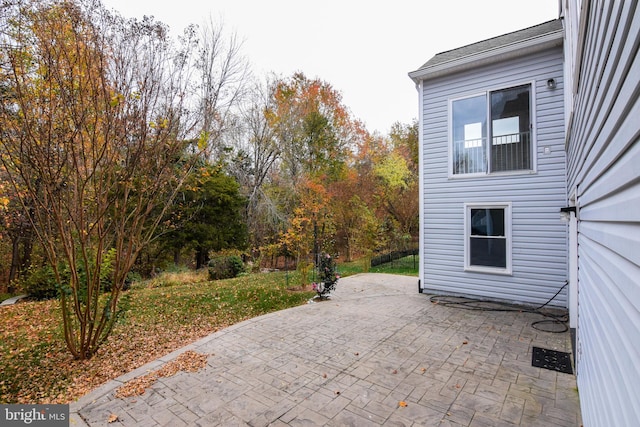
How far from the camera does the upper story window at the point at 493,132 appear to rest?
6.18 meters

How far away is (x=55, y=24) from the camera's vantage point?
340 cm

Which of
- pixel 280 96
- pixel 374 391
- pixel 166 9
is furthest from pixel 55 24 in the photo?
pixel 280 96

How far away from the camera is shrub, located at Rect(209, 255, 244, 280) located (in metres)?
11.1

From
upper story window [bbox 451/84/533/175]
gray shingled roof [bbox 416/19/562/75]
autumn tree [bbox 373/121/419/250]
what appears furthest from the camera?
autumn tree [bbox 373/121/419/250]

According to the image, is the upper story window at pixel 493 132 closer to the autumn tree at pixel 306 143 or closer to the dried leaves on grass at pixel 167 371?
the dried leaves on grass at pixel 167 371

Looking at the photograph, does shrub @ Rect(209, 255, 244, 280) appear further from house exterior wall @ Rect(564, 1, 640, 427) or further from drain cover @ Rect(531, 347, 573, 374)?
house exterior wall @ Rect(564, 1, 640, 427)

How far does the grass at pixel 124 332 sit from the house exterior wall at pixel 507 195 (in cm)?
351

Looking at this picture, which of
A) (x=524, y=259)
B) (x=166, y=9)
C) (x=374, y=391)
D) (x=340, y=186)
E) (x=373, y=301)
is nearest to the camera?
(x=374, y=391)

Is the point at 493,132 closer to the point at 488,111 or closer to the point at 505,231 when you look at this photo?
the point at 488,111

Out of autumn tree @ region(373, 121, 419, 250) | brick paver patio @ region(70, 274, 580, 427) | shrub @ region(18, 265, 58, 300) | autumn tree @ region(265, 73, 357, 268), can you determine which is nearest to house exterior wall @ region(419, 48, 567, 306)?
brick paver patio @ region(70, 274, 580, 427)

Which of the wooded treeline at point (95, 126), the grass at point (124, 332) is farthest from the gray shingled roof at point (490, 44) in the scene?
the grass at point (124, 332)

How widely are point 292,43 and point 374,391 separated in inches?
694

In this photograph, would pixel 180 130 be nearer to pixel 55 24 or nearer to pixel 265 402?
pixel 55 24

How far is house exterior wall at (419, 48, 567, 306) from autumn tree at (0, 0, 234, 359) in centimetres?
531
